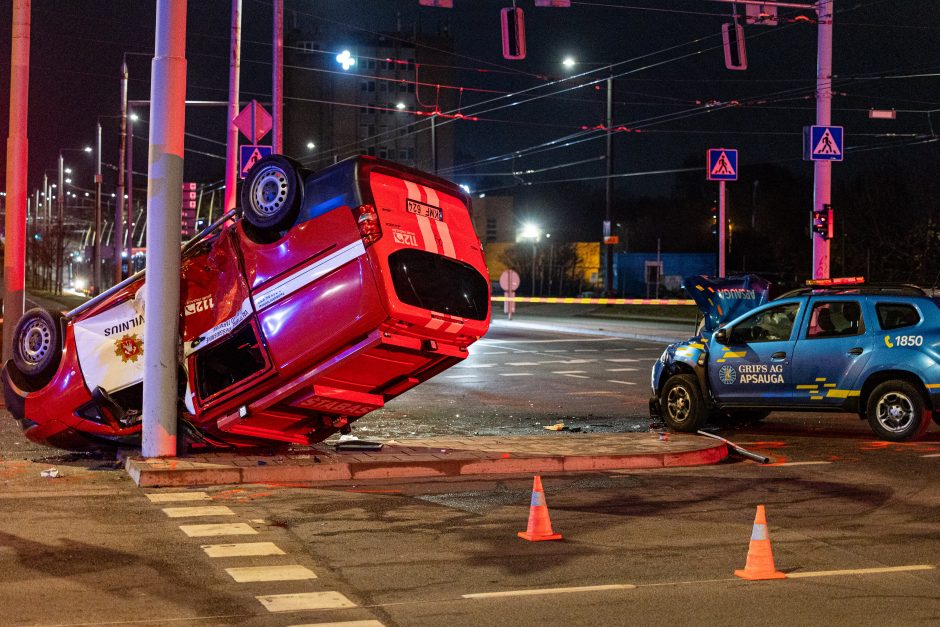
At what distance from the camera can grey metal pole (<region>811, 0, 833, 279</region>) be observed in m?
24.4

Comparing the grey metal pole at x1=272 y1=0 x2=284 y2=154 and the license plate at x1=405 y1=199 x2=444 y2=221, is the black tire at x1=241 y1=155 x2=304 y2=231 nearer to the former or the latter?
the license plate at x1=405 y1=199 x2=444 y2=221

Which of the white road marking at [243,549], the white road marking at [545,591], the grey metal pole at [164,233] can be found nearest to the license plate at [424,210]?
the grey metal pole at [164,233]

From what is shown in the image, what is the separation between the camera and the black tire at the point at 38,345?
11.7 m

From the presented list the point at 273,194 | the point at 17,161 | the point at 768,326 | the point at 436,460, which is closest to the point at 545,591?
the point at 436,460

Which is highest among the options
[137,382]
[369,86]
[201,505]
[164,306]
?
[369,86]

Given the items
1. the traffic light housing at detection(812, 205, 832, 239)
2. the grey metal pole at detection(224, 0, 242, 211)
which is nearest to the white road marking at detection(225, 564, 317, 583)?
the grey metal pole at detection(224, 0, 242, 211)

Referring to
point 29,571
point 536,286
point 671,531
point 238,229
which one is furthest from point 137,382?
point 536,286

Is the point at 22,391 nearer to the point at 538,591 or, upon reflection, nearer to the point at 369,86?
the point at 538,591

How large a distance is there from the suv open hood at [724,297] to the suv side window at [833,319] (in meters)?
1.60

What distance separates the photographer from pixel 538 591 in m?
6.83

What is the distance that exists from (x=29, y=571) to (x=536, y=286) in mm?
72719

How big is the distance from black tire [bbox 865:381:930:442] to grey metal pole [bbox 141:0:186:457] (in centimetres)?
807

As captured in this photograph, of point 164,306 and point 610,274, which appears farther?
point 610,274

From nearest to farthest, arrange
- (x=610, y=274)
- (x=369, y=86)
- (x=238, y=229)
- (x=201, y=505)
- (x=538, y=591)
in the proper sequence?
(x=538, y=591) < (x=201, y=505) < (x=238, y=229) < (x=610, y=274) < (x=369, y=86)
